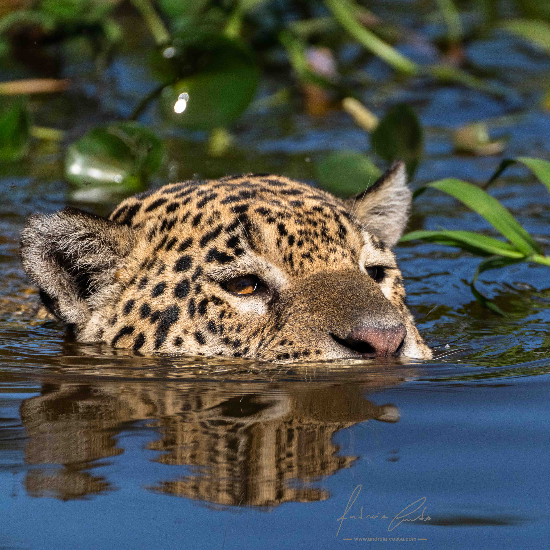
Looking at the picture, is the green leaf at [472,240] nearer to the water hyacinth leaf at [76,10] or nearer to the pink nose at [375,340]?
the pink nose at [375,340]

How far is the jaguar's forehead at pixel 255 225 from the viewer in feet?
20.5

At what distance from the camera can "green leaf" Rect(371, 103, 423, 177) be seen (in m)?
10.8

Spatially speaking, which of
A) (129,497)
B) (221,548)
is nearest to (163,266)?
(129,497)

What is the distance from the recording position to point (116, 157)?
10.5 meters

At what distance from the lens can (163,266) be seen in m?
6.49

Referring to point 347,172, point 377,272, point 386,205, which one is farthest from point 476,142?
point 377,272

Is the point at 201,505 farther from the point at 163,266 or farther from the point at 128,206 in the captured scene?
the point at 128,206

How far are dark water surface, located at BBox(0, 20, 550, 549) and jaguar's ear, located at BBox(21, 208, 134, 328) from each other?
1.07 feet

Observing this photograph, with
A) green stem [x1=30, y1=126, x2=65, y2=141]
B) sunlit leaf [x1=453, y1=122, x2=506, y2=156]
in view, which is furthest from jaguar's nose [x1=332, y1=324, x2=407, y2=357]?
green stem [x1=30, y1=126, x2=65, y2=141]

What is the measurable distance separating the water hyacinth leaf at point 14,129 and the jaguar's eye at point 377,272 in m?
5.41

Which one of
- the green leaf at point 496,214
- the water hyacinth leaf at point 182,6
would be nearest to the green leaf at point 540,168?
the green leaf at point 496,214

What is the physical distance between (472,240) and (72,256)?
3.06 m

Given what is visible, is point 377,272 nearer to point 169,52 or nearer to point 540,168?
point 540,168

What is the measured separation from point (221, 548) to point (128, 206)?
11.9 feet
